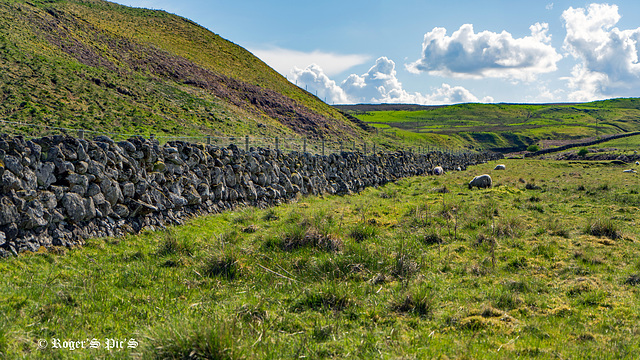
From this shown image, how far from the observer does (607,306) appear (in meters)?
5.79

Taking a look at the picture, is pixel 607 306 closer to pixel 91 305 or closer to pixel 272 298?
pixel 272 298

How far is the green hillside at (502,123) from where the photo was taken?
4254 inches

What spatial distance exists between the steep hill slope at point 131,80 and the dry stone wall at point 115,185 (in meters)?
14.9

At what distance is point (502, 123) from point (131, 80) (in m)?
143

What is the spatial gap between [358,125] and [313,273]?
7216 centimetres

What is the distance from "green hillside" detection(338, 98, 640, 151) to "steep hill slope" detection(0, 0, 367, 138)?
121ft

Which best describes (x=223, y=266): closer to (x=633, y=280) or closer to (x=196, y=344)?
(x=196, y=344)

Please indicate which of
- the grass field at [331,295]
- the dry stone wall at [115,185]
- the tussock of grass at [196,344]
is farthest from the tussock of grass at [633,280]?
the dry stone wall at [115,185]

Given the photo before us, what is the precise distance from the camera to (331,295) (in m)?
5.69

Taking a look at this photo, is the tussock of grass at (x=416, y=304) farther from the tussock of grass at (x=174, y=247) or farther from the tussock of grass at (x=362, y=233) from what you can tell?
the tussock of grass at (x=174, y=247)

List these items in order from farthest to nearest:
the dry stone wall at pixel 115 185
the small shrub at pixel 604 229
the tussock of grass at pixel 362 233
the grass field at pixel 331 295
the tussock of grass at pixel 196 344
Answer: the small shrub at pixel 604 229, the tussock of grass at pixel 362 233, the dry stone wall at pixel 115 185, the grass field at pixel 331 295, the tussock of grass at pixel 196 344

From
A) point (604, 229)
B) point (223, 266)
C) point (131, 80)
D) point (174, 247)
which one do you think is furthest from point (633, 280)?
point (131, 80)

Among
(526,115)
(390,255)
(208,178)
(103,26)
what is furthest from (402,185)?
(526,115)

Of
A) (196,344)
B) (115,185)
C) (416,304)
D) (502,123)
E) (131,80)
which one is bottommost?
(416,304)
